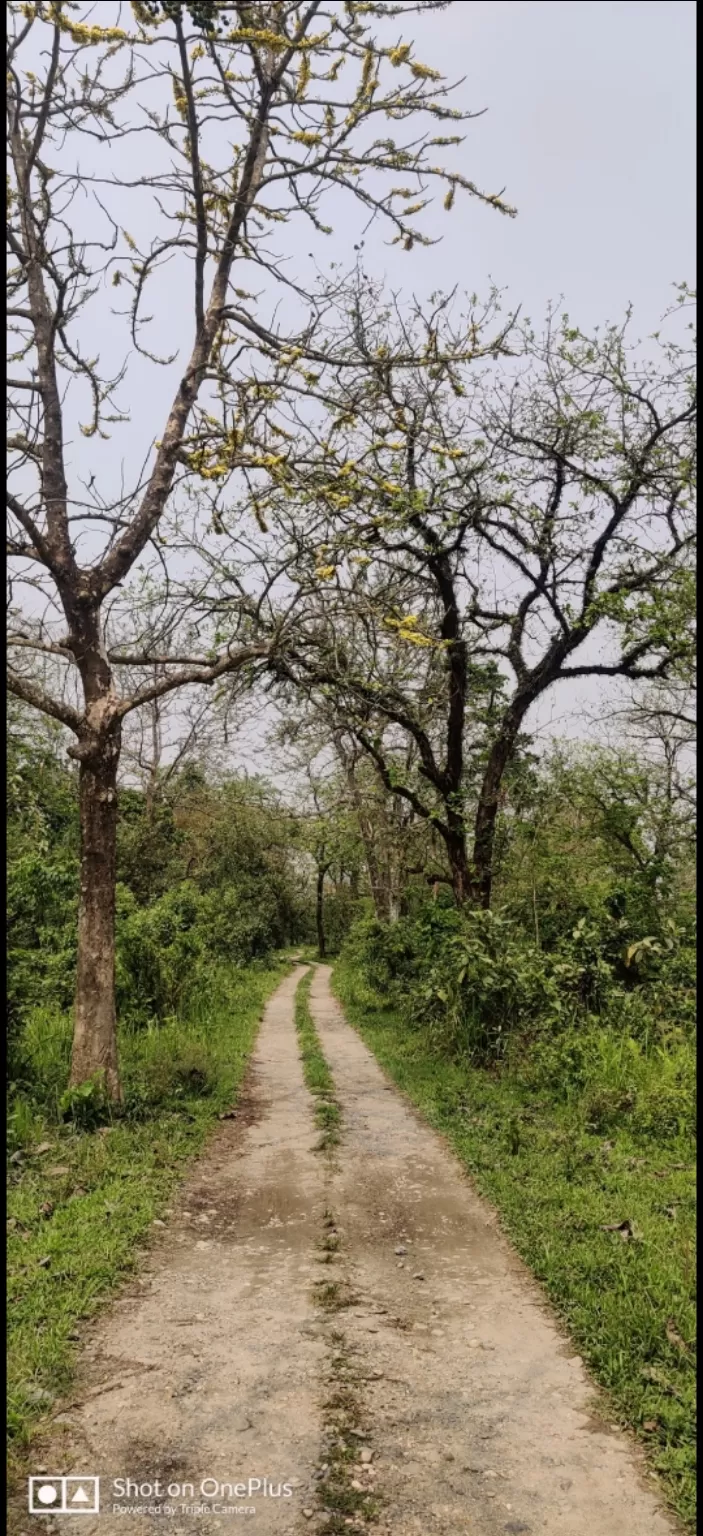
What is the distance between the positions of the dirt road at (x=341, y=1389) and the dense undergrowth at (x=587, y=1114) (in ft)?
0.69

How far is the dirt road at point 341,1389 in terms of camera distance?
2967 millimetres

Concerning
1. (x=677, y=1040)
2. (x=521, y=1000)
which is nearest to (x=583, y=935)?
(x=521, y=1000)

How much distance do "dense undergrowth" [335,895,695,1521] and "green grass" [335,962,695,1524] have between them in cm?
1

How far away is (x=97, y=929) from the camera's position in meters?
7.80

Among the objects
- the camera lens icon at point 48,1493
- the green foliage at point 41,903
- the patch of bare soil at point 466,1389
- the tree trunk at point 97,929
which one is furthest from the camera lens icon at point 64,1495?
the tree trunk at point 97,929

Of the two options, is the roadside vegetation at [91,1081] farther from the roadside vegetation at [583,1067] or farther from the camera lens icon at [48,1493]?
the roadside vegetation at [583,1067]

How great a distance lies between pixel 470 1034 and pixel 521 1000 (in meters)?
0.80

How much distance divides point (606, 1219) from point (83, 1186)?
11.4 ft

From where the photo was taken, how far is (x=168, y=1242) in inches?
211

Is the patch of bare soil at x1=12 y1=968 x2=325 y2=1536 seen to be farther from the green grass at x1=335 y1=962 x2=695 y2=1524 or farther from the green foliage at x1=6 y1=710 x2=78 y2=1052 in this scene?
the green foliage at x1=6 y1=710 x2=78 y2=1052

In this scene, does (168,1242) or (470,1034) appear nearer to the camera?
(168,1242)

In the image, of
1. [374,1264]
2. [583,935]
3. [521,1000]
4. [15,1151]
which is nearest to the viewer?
[374,1264]

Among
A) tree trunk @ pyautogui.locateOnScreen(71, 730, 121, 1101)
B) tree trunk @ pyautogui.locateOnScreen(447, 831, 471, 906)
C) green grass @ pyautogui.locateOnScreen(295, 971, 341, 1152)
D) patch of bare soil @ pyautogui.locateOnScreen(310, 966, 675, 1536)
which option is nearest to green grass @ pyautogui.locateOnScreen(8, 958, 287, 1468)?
tree trunk @ pyautogui.locateOnScreen(71, 730, 121, 1101)

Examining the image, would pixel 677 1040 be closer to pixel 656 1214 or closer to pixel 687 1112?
pixel 687 1112
